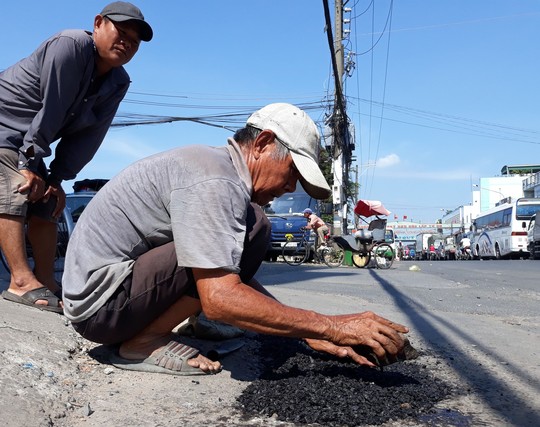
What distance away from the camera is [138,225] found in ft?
7.27

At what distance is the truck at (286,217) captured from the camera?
16469 mm

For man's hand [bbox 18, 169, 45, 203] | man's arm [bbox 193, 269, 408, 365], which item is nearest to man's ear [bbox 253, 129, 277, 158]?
man's arm [bbox 193, 269, 408, 365]

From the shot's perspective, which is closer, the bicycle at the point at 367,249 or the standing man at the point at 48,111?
the standing man at the point at 48,111

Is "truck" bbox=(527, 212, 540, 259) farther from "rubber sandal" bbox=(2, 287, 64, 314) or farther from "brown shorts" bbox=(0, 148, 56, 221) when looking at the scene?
"brown shorts" bbox=(0, 148, 56, 221)

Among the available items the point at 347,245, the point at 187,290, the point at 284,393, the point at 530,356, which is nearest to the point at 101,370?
the point at 187,290

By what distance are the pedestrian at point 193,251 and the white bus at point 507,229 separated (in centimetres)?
2640

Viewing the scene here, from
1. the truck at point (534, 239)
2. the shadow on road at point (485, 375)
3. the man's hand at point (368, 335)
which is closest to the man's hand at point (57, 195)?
→ the man's hand at point (368, 335)

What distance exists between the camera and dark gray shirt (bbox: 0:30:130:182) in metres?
2.91

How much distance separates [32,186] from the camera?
3074 mm

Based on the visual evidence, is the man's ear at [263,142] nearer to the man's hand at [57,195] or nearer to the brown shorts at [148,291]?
the brown shorts at [148,291]

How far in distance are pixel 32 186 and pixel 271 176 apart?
154 centimetres

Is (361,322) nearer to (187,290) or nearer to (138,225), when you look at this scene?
(187,290)

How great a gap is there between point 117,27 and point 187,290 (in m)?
1.51

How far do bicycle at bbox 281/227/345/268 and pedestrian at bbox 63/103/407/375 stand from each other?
1350cm
